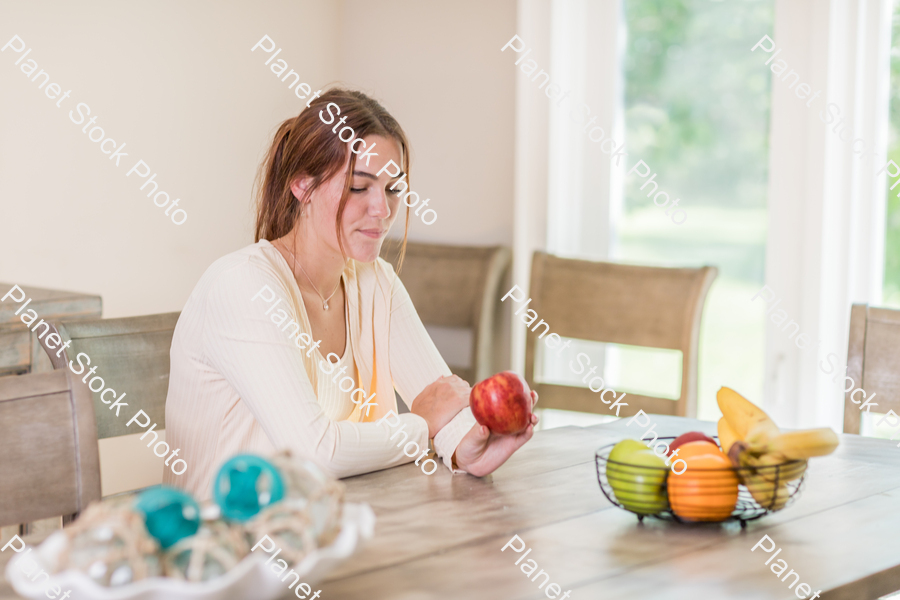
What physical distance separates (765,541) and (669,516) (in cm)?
11

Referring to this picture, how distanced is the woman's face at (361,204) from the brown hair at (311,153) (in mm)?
11

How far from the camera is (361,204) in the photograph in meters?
1.50

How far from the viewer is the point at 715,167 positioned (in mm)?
2459

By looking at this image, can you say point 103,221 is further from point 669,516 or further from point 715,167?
point 669,516

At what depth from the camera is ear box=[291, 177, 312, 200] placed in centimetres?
151

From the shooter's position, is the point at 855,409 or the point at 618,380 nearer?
the point at 855,409

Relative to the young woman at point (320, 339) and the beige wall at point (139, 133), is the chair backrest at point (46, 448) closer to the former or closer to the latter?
the young woman at point (320, 339)

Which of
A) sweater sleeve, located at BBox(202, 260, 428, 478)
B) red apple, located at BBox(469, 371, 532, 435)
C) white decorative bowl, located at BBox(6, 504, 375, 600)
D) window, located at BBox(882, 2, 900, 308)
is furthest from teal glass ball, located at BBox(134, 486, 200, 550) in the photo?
window, located at BBox(882, 2, 900, 308)

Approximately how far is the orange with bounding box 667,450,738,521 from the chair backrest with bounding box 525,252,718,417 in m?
1.08

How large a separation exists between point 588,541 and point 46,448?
0.68m

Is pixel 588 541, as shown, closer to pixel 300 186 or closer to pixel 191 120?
pixel 300 186

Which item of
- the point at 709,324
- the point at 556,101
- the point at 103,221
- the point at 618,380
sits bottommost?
the point at 618,380

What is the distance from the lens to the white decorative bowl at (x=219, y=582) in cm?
67

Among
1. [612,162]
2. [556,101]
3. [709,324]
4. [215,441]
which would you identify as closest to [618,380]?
[709,324]
